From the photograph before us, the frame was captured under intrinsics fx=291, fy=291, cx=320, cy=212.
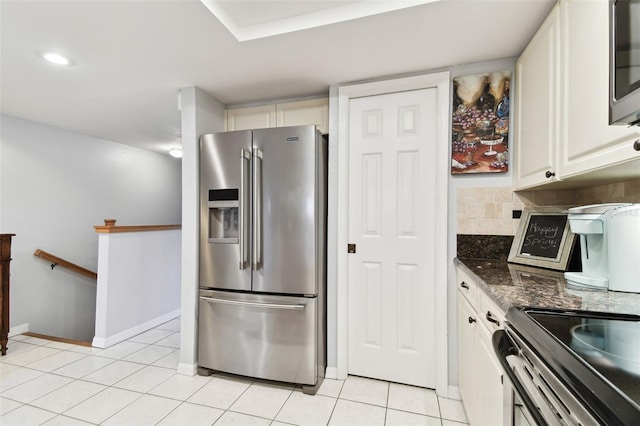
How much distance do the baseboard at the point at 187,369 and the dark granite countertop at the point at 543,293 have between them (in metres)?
2.17

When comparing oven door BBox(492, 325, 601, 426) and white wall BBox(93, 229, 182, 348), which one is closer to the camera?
oven door BBox(492, 325, 601, 426)

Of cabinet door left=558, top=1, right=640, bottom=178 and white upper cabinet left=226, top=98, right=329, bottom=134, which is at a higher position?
white upper cabinet left=226, top=98, right=329, bottom=134

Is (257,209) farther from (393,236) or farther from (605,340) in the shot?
(605,340)

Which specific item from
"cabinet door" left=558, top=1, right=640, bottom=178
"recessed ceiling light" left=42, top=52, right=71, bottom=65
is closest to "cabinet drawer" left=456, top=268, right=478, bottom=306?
"cabinet door" left=558, top=1, right=640, bottom=178

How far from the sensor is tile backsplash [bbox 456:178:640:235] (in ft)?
6.13

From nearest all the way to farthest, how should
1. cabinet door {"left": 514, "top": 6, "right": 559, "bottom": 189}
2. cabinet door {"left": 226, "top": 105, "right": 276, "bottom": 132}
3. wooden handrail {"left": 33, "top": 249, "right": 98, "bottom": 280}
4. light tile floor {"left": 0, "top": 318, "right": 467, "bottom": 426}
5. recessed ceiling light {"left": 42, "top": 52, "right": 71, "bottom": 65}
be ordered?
cabinet door {"left": 514, "top": 6, "right": 559, "bottom": 189}, light tile floor {"left": 0, "top": 318, "right": 467, "bottom": 426}, recessed ceiling light {"left": 42, "top": 52, "right": 71, "bottom": 65}, cabinet door {"left": 226, "top": 105, "right": 276, "bottom": 132}, wooden handrail {"left": 33, "top": 249, "right": 98, "bottom": 280}

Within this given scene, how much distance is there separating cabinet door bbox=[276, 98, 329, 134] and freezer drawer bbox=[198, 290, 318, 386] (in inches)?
56.8

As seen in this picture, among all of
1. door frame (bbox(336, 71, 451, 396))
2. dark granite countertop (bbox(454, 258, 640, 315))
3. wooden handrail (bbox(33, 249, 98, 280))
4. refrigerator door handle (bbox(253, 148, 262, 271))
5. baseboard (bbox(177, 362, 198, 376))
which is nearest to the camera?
dark granite countertop (bbox(454, 258, 640, 315))

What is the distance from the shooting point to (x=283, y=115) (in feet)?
8.36

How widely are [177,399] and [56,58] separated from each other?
2.43 meters

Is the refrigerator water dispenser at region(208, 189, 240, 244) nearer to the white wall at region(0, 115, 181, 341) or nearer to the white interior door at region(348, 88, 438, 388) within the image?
the white interior door at region(348, 88, 438, 388)

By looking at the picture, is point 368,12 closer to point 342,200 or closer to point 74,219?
point 342,200

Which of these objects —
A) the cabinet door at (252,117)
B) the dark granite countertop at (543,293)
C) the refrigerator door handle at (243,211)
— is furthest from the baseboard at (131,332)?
the dark granite countertop at (543,293)

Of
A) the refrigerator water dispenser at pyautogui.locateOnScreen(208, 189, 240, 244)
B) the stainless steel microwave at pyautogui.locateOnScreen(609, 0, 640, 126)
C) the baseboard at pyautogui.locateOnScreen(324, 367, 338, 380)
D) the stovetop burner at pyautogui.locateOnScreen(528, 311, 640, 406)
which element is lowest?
the baseboard at pyautogui.locateOnScreen(324, 367, 338, 380)
